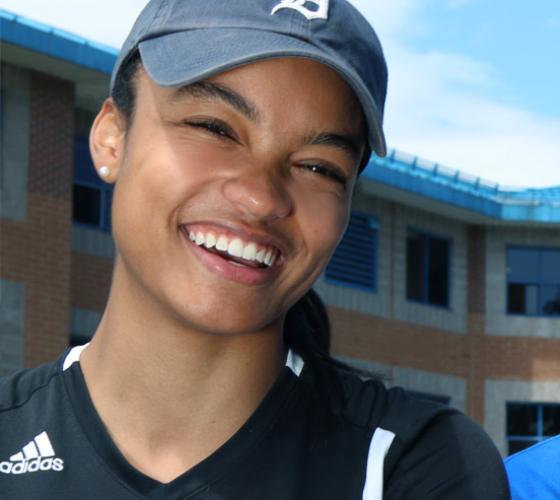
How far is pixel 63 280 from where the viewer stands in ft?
50.7

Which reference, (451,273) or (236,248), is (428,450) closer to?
(236,248)

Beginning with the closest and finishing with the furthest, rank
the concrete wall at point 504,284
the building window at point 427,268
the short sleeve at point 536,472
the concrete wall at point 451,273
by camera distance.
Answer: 1. the short sleeve at point 536,472
2. the concrete wall at point 451,273
3. the building window at point 427,268
4. the concrete wall at point 504,284

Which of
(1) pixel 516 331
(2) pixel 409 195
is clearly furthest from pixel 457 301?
(2) pixel 409 195

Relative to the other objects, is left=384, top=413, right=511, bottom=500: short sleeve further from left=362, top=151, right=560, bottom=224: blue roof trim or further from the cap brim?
left=362, top=151, right=560, bottom=224: blue roof trim

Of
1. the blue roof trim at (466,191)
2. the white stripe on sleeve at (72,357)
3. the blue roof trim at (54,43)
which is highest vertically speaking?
the blue roof trim at (466,191)

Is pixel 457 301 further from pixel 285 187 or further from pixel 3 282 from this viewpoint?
pixel 285 187

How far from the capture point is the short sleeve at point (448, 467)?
84.7 inches

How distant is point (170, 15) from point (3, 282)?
12927 millimetres

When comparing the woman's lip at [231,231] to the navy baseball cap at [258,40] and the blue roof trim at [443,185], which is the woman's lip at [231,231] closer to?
the navy baseball cap at [258,40]

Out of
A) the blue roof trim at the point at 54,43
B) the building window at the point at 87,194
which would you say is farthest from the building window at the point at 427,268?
the blue roof trim at the point at 54,43

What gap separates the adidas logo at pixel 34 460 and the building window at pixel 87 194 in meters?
14.6

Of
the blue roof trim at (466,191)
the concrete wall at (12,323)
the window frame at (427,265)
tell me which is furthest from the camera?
the window frame at (427,265)

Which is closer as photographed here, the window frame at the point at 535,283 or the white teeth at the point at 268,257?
the white teeth at the point at 268,257

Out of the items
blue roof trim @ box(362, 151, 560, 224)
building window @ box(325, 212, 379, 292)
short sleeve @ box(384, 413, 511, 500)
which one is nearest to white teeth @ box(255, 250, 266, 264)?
short sleeve @ box(384, 413, 511, 500)
